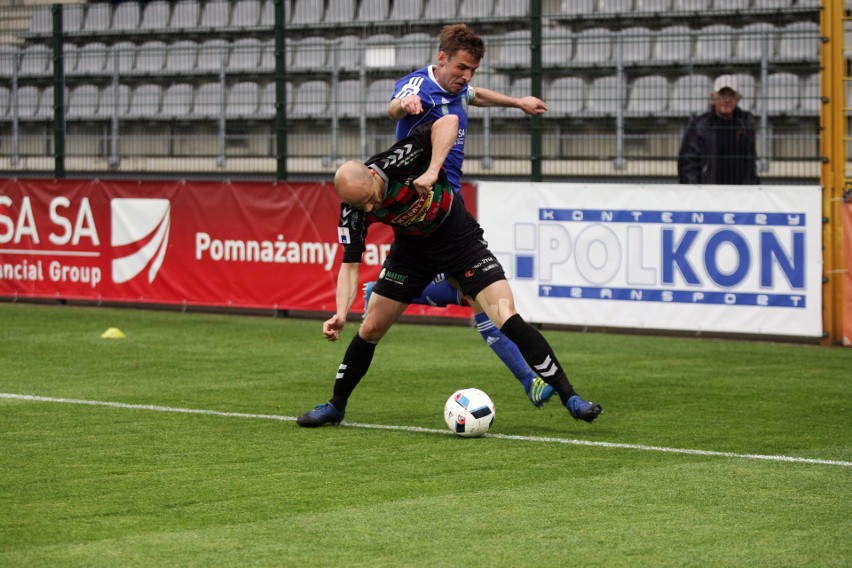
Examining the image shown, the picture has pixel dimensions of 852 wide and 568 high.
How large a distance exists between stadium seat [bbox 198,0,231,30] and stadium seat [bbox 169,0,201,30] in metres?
0.12

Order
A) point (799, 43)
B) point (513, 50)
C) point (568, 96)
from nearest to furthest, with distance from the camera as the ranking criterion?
point (799, 43), point (568, 96), point (513, 50)

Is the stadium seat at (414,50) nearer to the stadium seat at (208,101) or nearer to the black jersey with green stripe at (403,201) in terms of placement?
the stadium seat at (208,101)

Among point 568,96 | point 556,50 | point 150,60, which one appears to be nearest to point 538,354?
point 568,96

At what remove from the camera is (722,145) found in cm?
1380

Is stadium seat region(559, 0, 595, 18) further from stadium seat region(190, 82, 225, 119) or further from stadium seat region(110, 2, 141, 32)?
stadium seat region(110, 2, 141, 32)

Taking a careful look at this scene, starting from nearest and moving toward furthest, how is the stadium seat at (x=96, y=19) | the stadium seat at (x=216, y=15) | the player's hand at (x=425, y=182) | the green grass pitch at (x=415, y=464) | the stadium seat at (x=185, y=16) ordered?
1. the green grass pitch at (x=415, y=464)
2. the player's hand at (x=425, y=182)
3. the stadium seat at (x=96, y=19)
4. the stadium seat at (x=216, y=15)
5. the stadium seat at (x=185, y=16)

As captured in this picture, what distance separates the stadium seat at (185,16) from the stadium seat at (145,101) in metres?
1.46

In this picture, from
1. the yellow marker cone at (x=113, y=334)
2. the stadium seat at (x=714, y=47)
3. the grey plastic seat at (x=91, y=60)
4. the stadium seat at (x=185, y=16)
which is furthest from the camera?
the stadium seat at (x=185, y=16)

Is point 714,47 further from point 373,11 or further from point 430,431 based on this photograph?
point 430,431

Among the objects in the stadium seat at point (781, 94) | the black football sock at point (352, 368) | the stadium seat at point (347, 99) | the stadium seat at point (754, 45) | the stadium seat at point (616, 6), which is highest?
the stadium seat at point (616, 6)

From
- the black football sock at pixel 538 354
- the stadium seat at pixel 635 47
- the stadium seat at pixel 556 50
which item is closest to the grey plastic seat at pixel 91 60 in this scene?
the stadium seat at pixel 556 50

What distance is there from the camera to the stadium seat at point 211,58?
17.2 m

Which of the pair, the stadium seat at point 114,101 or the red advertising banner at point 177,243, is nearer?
the red advertising banner at point 177,243

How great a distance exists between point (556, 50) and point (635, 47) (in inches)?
34.4
